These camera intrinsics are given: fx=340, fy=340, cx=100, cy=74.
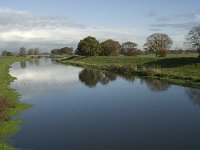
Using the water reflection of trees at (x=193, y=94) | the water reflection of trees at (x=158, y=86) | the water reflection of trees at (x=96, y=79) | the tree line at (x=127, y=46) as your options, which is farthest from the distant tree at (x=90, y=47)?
the water reflection of trees at (x=193, y=94)

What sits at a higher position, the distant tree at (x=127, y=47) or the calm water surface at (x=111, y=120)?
the distant tree at (x=127, y=47)

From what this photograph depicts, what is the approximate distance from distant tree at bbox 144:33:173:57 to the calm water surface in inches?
2645

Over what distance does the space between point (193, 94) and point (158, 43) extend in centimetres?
7158

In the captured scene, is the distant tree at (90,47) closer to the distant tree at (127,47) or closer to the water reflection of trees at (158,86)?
the distant tree at (127,47)

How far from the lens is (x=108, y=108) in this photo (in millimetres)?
27234

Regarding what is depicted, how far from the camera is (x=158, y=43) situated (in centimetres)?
10350

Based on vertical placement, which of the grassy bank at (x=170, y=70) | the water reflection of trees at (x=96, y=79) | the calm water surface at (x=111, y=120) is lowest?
the calm water surface at (x=111, y=120)

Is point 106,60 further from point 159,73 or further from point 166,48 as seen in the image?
point 159,73

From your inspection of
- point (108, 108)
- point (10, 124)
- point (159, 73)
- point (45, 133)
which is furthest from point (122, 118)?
point (159, 73)

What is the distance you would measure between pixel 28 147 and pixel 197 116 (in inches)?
490

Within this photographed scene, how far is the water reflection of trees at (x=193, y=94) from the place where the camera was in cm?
3035

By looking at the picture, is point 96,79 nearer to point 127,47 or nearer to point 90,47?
point 90,47

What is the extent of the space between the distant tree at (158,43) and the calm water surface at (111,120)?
67174 millimetres

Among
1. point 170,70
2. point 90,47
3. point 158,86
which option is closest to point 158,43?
point 90,47
